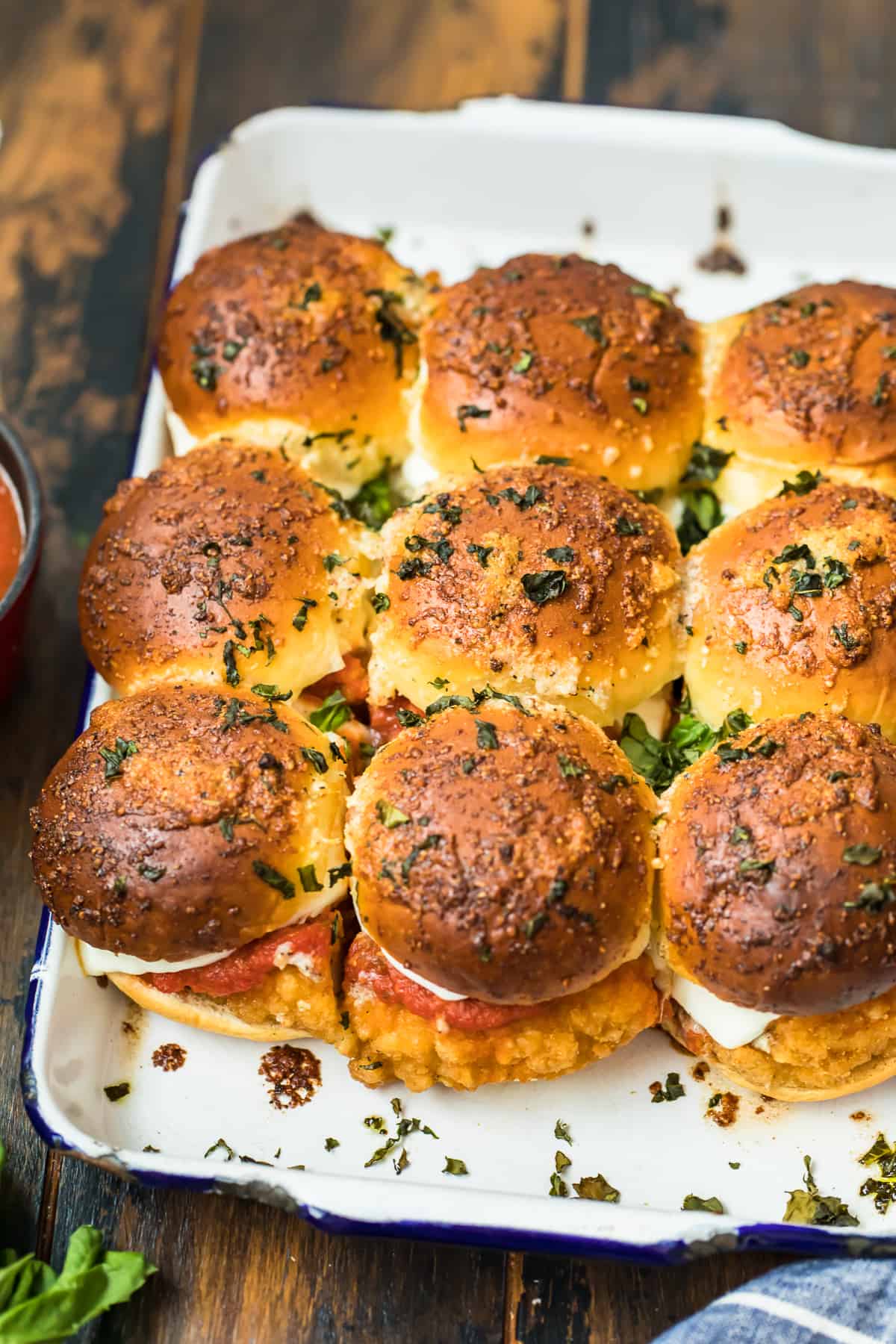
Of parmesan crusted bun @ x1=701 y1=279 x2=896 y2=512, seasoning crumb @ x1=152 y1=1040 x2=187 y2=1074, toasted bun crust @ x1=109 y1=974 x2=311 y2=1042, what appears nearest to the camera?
toasted bun crust @ x1=109 y1=974 x2=311 y2=1042

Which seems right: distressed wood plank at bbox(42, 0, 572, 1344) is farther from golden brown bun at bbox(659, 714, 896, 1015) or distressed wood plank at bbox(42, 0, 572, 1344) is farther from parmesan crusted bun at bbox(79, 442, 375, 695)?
parmesan crusted bun at bbox(79, 442, 375, 695)

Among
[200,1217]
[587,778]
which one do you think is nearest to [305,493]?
[587,778]

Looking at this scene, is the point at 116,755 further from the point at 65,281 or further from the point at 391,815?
the point at 65,281

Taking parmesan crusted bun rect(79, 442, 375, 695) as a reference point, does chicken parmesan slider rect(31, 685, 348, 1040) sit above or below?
below

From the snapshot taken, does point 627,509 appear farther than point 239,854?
Yes

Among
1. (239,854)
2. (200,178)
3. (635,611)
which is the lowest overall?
(239,854)

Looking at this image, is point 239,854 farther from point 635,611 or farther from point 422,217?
point 422,217

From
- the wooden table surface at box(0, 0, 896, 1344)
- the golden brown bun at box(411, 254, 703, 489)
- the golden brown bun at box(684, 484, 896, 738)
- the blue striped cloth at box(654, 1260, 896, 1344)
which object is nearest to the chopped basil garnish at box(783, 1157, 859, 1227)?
the blue striped cloth at box(654, 1260, 896, 1344)
